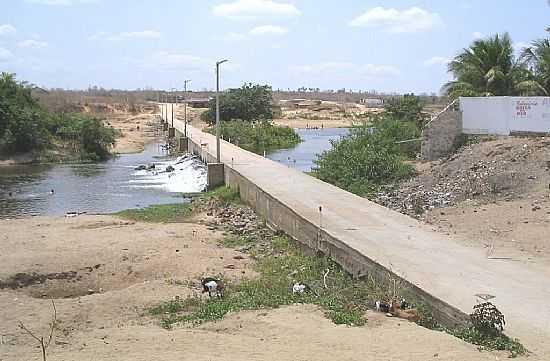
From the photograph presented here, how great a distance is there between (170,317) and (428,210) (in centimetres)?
1058

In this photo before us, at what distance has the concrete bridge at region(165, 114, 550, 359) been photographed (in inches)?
371

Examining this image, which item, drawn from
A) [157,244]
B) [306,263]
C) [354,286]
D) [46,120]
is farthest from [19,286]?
[46,120]

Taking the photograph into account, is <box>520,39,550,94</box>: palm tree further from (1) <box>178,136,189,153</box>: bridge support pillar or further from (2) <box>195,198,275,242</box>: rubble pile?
(1) <box>178,136,189,153</box>: bridge support pillar

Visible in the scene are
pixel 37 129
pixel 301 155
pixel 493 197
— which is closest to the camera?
pixel 493 197

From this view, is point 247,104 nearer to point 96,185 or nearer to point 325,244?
point 96,185

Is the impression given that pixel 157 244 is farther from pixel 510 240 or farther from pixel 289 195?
pixel 510 240

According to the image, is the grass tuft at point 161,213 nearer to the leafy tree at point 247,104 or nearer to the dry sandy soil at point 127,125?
the dry sandy soil at point 127,125

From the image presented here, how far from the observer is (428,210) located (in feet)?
64.3

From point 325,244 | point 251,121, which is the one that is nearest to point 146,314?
point 325,244

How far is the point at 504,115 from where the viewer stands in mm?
26047

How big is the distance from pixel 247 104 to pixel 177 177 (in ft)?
124

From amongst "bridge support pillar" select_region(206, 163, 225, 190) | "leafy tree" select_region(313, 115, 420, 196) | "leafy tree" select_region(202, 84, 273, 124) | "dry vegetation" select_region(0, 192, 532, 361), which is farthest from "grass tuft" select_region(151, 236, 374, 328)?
"leafy tree" select_region(202, 84, 273, 124)

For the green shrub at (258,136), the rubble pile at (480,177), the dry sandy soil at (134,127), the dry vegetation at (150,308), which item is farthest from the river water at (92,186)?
the dry sandy soil at (134,127)

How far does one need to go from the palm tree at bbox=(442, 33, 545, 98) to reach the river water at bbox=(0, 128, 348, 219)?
10.3m
